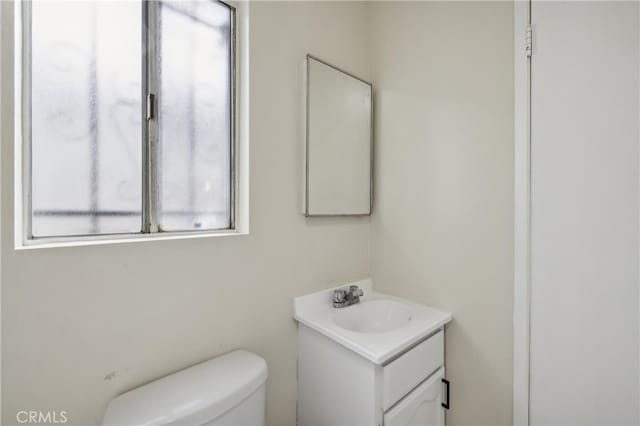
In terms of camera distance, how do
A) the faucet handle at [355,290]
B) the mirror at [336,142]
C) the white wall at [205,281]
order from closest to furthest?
the white wall at [205,281] → the mirror at [336,142] → the faucet handle at [355,290]

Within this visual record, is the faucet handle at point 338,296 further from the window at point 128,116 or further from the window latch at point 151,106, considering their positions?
the window latch at point 151,106

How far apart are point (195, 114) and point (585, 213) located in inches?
58.7

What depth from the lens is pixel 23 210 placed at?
792 mm

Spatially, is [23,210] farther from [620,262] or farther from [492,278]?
[620,262]

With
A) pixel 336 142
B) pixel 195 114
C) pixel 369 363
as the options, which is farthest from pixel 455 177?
pixel 195 114

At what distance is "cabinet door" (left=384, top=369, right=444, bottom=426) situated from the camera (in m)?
1.06

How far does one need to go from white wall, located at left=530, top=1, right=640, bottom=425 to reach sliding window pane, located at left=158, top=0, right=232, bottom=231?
1244 millimetres

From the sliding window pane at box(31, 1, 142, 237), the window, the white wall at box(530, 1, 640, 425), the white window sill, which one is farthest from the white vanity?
the sliding window pane at box(31, 1, 142, 237)

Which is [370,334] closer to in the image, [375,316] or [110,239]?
[375,316]

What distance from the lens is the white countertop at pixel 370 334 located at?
1007mm

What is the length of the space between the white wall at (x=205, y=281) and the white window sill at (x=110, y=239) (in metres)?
0.02

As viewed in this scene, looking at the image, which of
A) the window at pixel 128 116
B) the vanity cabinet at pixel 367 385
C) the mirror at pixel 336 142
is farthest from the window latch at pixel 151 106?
the vanity cabinet at pixel 367 385

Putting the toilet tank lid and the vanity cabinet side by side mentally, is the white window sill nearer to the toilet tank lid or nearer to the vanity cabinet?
the toilet tank lid

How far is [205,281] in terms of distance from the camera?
1.05m
